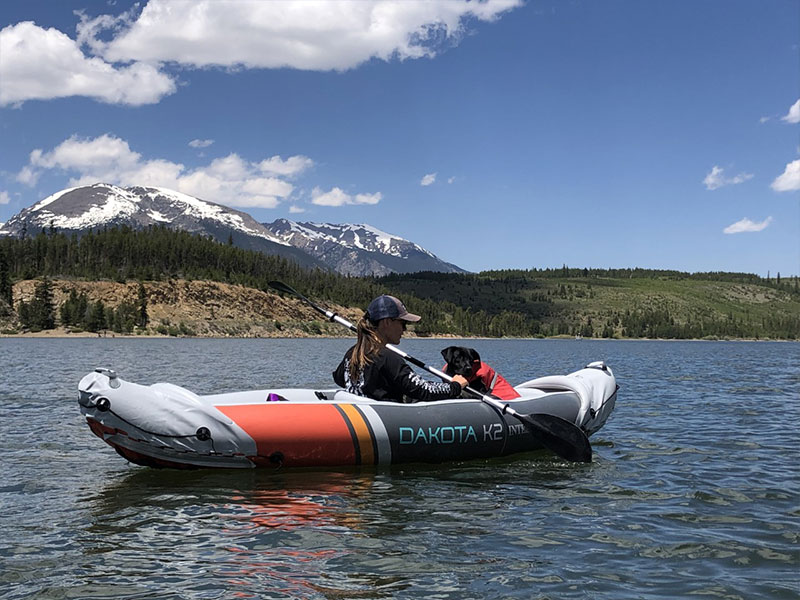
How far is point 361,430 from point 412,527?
2844mm

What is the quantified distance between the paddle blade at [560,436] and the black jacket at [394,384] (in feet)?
4.66

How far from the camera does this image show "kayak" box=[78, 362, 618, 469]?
995 centimetres

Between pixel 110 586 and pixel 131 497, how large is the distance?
3519mm

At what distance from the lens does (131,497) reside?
9531mm

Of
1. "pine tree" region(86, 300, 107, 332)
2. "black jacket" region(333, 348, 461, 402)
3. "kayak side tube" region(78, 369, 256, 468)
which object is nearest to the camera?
"kayak side tube" region(78, 369, 256, 468)

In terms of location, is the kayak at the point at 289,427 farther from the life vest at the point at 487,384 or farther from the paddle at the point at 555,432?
the life vest at the point at 487,384

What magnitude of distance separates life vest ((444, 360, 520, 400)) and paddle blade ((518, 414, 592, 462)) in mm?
804

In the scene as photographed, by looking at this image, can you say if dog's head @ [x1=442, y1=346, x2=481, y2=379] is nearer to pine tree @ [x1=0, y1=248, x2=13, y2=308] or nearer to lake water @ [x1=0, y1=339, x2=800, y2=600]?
lake water @ [x1=0, y1=339, x2=800, y2=600]

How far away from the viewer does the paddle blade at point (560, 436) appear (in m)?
11.9

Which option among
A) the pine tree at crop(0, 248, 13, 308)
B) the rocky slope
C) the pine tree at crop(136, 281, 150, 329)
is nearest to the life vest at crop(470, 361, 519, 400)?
the rocky slope

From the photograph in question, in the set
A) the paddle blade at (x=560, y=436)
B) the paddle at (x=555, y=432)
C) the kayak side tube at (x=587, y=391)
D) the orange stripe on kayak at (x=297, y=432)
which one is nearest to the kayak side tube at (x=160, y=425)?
the orange stripe on kayak at (x=297, y=432)

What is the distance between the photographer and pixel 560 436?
11.9 metres

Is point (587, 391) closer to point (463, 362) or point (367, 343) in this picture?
point (463, 362)

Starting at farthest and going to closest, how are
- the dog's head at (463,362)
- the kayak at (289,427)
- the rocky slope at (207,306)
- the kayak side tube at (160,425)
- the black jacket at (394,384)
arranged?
the rocky slope at (207,306) < the dog's head at (463,362) < the black jacket at (394,384) < the kayak at (289,427) < the kayak side tube at (160,425)
